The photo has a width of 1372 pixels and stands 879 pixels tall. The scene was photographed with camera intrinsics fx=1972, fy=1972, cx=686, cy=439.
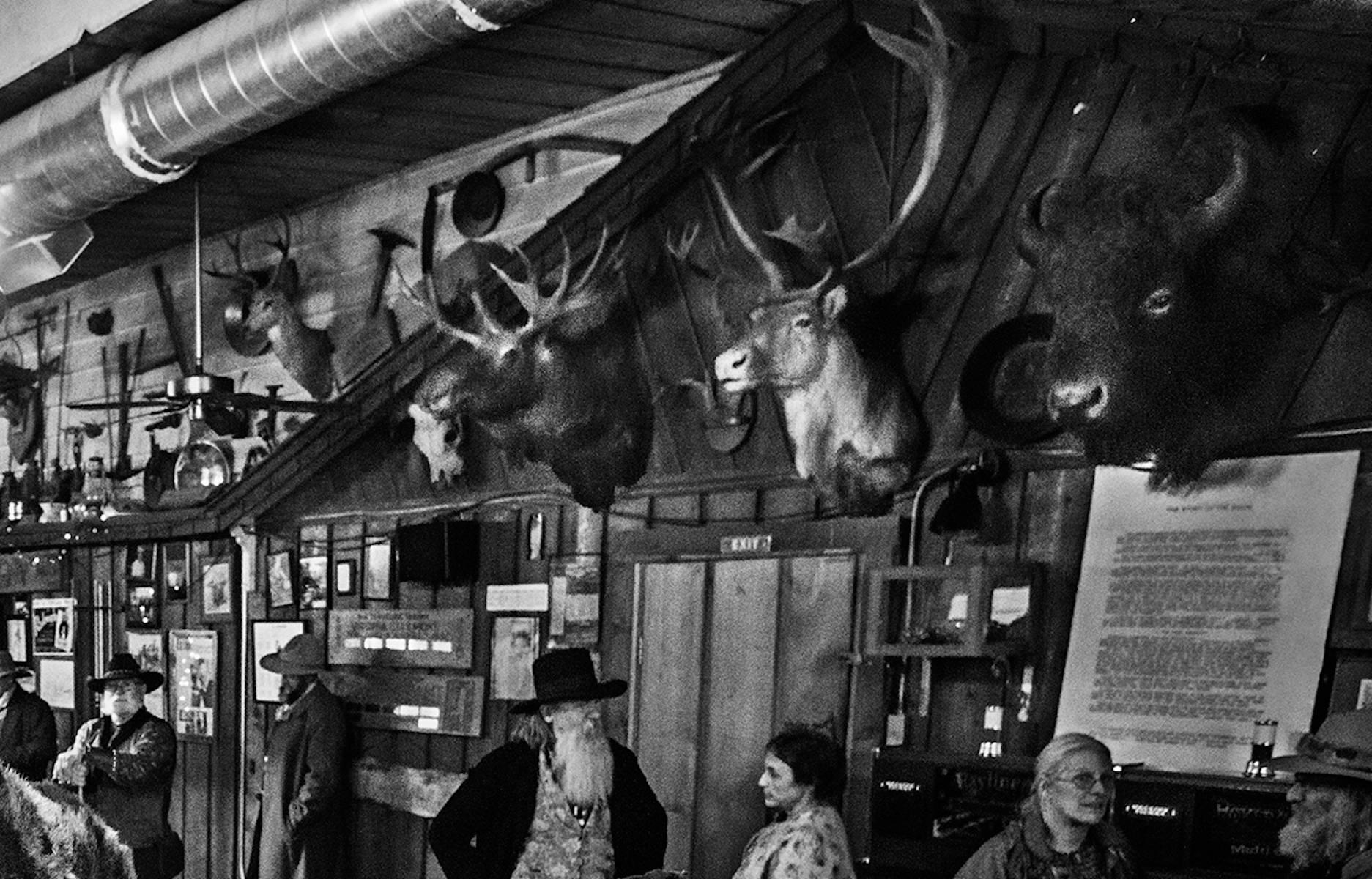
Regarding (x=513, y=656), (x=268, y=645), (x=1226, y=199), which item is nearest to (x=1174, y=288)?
(x=1226, y=199)

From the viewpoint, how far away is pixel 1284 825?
217 inches

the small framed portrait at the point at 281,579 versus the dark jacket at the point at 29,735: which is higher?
the small framed portrait at the point at 281,579

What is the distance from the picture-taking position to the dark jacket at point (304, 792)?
9.98 m

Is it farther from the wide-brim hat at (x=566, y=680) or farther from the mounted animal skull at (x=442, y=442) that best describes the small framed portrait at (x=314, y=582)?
the wide-brim hat at (x=566, y=680)

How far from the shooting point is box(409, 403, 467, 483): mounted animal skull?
970 cm

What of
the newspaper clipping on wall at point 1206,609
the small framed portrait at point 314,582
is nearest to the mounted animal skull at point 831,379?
the newspaper clipping on wall at point 1206,609

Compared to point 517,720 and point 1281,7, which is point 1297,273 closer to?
point 1281,7

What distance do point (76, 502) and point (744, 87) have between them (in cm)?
727

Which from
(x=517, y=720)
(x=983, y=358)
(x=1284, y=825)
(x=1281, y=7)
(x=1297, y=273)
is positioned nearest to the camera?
(x=1281, y=7)

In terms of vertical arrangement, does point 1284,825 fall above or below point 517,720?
above

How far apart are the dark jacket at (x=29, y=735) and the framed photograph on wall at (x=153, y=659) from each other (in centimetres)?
148

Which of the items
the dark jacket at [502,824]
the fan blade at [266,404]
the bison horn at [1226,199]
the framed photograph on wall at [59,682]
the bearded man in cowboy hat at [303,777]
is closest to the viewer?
the bison horn at [1226,199]

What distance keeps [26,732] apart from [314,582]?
173 centimetres

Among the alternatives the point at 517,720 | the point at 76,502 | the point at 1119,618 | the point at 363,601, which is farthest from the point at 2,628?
the point at 1119,618
